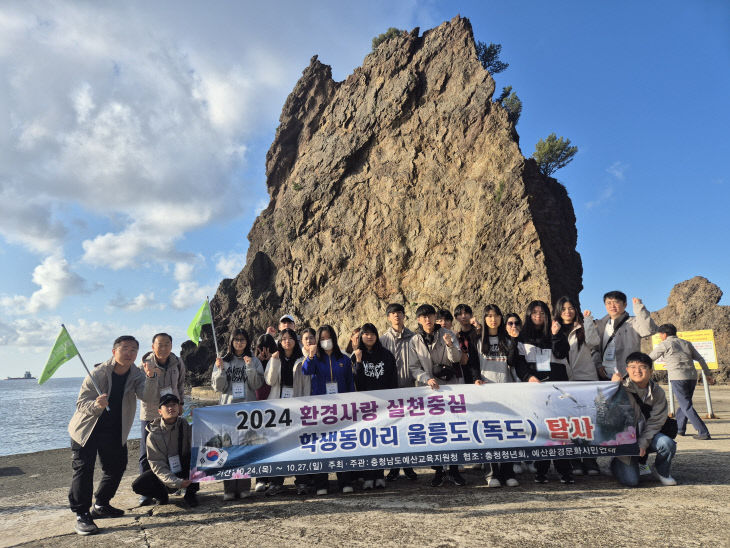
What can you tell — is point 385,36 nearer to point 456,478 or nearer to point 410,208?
point 410,208

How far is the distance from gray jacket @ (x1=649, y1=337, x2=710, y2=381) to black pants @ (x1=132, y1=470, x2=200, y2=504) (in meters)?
6.64

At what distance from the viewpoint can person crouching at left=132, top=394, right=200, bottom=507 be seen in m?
4.40

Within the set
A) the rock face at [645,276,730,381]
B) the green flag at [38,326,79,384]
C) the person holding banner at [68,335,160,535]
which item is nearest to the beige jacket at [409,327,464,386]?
the person holding banner at [68,335,160,535]

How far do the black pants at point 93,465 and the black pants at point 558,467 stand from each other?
4.18 metres

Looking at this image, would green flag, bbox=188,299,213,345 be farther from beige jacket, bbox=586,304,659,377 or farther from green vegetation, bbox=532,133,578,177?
green vegetation, bbox=532,133,578,177

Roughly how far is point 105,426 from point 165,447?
590 mm

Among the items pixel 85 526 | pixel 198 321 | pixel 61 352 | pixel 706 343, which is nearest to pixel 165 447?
pixel 85 526

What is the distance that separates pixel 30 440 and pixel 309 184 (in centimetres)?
2434

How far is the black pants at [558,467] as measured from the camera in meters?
4.58

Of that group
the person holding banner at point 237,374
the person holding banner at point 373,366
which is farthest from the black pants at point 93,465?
the person holding banner at point 373,366

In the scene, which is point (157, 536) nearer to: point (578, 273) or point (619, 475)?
point (619, 475)

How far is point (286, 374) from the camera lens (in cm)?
506

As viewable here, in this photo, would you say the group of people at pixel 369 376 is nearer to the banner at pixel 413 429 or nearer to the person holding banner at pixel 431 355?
the person holding banner at pixel 431 355

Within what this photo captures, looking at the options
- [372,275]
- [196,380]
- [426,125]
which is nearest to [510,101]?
[426,125]
